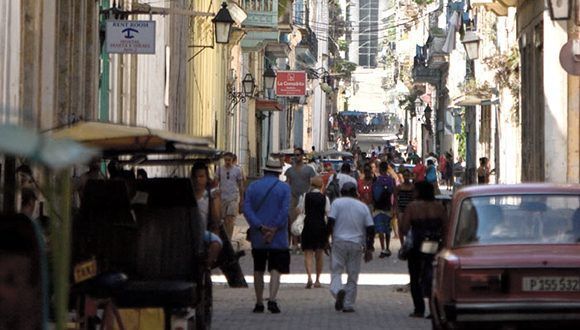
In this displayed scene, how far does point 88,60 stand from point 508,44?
22.5 m

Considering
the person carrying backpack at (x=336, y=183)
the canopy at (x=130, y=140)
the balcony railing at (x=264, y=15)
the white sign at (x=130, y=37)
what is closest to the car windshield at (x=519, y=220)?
the canopy at (x=130, y=140)

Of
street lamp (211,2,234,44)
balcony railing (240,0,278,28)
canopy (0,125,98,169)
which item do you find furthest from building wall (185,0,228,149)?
canopy (0,125,98,169)

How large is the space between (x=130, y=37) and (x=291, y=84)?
35.0 metres

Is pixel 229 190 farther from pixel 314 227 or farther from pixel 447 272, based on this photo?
pixel 447 272

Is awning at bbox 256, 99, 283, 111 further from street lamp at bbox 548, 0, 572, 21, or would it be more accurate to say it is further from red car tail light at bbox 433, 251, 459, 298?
red car tail light at bbox 433, 251, 459, 298

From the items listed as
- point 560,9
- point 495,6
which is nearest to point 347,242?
point 560,9

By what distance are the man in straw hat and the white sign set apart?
15.0 feet

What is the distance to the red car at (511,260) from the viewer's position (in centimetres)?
1202

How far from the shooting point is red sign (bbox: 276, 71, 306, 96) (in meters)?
56.7

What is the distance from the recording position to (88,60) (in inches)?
941

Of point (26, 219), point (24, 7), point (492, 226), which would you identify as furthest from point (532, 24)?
point (26, 219)

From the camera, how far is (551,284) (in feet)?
39.6

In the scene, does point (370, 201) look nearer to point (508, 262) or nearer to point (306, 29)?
point (508, 262)

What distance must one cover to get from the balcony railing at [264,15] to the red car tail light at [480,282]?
36.9 m
